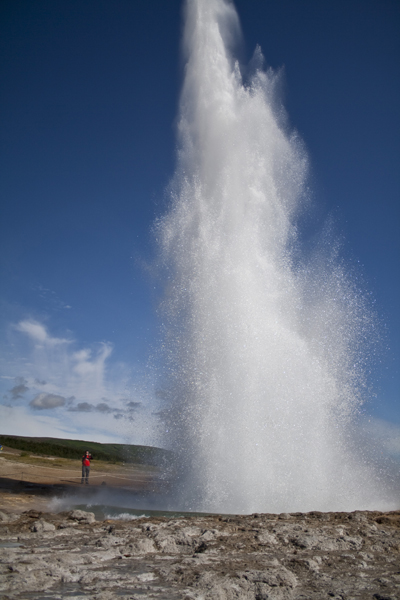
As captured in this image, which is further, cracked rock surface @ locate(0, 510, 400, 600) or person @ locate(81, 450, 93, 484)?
person @ locate(81, 450, 93, 484)

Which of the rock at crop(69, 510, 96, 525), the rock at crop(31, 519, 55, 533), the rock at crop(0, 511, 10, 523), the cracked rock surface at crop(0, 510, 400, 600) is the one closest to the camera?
the cracked rock surface at crop(0, 510, 400, 600)

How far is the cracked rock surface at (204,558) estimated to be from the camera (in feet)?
15.3

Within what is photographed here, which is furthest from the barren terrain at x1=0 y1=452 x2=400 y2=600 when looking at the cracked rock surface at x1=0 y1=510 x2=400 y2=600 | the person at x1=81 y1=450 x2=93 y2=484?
the person at x1=81 y1=450 x2=93 y2=484

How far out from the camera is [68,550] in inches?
247

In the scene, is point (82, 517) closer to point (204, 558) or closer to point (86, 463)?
point (204, 558)

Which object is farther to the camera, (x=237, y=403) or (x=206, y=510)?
(x=237, y=403)

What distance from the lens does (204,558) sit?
19.5 feet

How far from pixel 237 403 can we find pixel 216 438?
4.04ft

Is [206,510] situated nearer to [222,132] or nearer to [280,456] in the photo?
[280,456]

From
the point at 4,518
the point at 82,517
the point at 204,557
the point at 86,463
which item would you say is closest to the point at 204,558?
the point at 204,557

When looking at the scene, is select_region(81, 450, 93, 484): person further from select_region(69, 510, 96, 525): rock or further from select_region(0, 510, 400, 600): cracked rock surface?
select_region(0, 510, 400, 600): cracked rock surface

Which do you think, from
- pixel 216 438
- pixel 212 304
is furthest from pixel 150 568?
pixel 212 304

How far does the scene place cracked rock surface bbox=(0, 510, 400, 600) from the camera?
4.66 metres

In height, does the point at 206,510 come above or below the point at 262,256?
below
